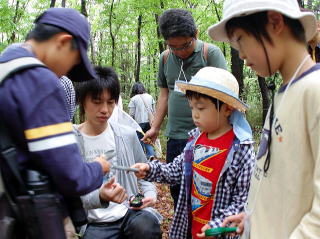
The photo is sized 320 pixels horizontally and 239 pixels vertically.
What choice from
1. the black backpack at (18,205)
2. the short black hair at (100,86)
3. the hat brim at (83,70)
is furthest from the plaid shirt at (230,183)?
the black backpack at (18,205)

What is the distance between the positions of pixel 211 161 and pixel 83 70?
3.53 ft

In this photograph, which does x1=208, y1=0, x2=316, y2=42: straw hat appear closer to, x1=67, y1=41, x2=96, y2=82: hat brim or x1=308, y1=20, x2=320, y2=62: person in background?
x1=67, y1=41, x2=96, y2=82: hat brim

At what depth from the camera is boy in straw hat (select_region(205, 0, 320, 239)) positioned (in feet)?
4.08

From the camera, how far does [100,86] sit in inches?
108

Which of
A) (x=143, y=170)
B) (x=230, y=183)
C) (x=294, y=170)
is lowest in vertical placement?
(x=230, y=183)

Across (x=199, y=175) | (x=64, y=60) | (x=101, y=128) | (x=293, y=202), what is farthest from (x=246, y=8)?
(x=101, y=128)

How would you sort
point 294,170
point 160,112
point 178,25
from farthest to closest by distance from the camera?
point 160,112 < point 178,25 < point 294,170

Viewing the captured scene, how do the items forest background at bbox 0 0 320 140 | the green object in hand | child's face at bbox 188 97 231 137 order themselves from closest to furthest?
the green object in hand < child's face at bbox 188 97 231 137 < forest background at bbox 0 0 320 140

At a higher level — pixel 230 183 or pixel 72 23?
pixel 72 23

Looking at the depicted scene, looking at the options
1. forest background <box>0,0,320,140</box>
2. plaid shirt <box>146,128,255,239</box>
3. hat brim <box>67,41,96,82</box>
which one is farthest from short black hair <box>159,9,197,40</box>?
forest background <box>0,0,320,140</box>

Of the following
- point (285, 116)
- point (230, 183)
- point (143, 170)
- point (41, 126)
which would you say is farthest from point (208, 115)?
point (41, 126)

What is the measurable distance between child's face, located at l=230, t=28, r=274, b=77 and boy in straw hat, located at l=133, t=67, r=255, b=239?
2.67 feet

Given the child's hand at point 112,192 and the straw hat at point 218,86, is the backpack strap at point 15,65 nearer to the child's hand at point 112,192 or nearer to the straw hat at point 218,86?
the child's hand at point 112,192

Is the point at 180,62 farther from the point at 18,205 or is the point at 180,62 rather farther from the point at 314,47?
the point at 18,205
